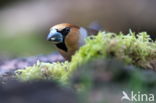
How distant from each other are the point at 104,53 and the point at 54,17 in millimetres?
9777

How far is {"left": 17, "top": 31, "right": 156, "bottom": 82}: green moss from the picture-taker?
2662 mm

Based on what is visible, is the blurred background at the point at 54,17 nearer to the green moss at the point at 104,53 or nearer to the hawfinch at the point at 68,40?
the hawfinch at the point at 68,40

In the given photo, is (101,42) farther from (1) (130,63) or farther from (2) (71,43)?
(2) (71,43)

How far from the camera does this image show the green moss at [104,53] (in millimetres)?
2662

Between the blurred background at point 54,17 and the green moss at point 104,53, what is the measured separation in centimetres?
773

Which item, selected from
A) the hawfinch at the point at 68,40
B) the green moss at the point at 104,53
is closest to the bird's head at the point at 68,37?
the hawfinch at the point at 68,40

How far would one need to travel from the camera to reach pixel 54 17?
1234cm

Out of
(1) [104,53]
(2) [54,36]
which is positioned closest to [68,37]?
(2) [54,36]

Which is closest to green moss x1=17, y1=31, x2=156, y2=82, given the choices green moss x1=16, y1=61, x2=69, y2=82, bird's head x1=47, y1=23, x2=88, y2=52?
green moss x1=16, y1=61, x2=69, y2=82

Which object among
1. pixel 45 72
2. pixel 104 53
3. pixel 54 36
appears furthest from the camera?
pixel 54 36

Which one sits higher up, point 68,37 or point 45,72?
point 68,37

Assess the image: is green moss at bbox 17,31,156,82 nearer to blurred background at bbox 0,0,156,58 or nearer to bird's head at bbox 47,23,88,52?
bird's head at bbox 47,23,88,52

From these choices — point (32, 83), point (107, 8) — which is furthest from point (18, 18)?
point (32, 83)

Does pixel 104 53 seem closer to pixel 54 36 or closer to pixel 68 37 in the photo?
pixel 54 36
